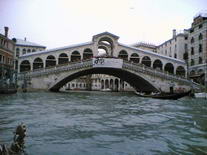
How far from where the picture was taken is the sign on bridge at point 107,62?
24.1 m

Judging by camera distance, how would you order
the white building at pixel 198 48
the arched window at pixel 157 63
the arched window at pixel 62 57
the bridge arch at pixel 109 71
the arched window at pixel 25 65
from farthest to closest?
the arched window at pixel 157 63 → the arched window at pixel 62 57 → the arched window at pixel 25 65 → the white building at pixel 198 48 → the bridge arch at pixel 109 71

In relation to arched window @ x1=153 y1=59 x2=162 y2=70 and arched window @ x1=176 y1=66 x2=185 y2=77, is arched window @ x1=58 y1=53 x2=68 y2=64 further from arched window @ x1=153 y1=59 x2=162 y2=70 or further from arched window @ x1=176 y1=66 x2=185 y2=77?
arched window @ x1=176 y1=66 x2=185 y2=77

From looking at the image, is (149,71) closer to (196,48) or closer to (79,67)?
(79,67)

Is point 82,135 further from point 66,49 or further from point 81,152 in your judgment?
point 66,49

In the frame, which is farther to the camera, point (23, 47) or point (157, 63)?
point (23, 47)

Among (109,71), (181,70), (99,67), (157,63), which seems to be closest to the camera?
(99,67)

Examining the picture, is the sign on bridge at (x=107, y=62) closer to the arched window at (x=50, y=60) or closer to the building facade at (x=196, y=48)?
the arched window at (x=50, y=60)

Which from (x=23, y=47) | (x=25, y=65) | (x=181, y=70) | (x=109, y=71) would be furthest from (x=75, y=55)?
(x=181, y=70)

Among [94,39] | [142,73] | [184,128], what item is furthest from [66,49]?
[184,128]

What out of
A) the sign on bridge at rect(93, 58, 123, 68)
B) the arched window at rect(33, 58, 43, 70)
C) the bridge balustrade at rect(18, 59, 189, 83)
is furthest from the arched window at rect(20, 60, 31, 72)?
the sign on bridge at rect(93, 58, 123, 68)

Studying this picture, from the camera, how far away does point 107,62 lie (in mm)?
24734

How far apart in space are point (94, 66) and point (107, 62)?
1.70 meters

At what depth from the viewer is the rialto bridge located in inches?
929

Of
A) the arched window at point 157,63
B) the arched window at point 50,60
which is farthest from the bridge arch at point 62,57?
the arched window at point 157,63
